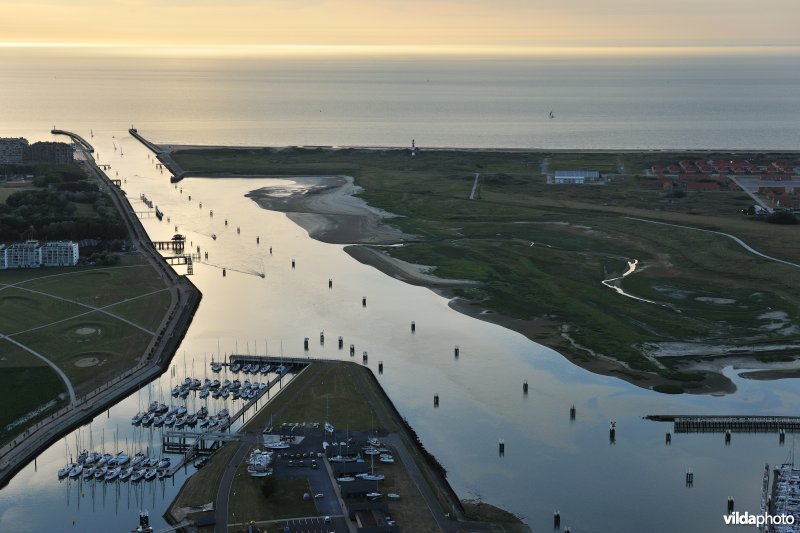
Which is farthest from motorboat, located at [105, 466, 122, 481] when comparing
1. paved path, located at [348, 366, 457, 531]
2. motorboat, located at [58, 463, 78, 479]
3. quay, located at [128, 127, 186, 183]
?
quay, located at [128, 127, 186, 183]

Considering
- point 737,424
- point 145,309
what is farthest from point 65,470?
point 737,424

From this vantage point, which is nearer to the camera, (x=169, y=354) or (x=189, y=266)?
(x=169, y=354)

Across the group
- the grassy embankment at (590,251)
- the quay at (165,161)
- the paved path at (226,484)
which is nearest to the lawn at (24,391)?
the paved path at (226,484)

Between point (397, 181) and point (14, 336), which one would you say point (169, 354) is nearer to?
point (14, 336)

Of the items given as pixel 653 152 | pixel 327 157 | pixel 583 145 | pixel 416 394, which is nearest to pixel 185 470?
pixel 416 394

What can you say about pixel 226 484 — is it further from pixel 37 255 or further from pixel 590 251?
pixel 590 251

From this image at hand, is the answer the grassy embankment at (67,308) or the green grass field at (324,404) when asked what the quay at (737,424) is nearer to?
the green grass field at (324,404)

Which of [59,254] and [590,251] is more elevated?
[590,251]

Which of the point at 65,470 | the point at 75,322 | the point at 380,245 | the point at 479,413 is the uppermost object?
the point at 380,245
